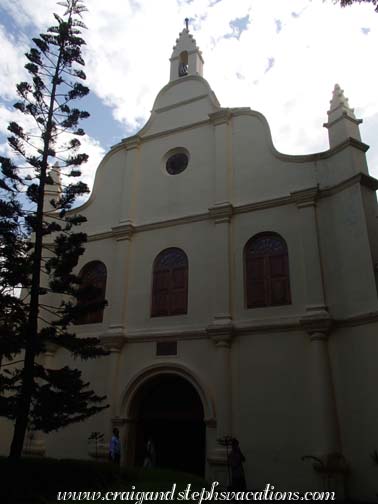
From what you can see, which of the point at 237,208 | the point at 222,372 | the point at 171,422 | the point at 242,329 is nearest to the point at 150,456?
the point at 171,422

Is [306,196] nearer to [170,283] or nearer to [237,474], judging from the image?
[170,283]

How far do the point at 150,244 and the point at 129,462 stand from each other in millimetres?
6404

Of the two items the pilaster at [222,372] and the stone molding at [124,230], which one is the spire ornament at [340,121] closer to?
the pilaster at [222,372]

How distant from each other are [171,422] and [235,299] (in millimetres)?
4092

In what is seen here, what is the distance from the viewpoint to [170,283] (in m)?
13.4

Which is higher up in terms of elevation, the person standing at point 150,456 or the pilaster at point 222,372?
the pilaster at point 222,372

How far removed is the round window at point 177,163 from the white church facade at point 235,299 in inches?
1.8

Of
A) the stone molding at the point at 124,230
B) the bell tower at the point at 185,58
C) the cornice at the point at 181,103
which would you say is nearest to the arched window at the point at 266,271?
the stone molding at the point at 124,230

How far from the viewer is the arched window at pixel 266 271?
464 inches

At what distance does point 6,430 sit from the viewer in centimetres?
1363

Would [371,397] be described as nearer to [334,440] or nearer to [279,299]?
[334,440]

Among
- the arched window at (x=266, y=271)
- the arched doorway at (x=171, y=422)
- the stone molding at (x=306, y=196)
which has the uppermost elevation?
the stone molding at (x=306, y=196)

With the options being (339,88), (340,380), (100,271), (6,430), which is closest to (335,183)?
(339,88)

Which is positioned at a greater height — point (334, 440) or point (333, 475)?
point (334, 440)
